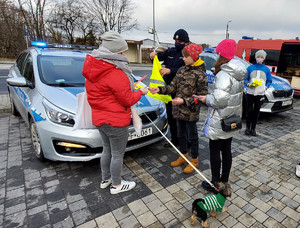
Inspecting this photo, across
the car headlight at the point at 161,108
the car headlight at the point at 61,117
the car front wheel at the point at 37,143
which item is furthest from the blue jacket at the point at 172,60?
the car front wheel at the point at 37,143

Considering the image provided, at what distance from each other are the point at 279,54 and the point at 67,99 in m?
10.2

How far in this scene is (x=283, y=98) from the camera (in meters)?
5.75

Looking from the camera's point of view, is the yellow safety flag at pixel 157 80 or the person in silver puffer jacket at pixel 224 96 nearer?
the person in silver puffer jacket at pixel 224 96

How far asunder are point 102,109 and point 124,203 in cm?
115

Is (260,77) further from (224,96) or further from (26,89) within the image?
(26,89)

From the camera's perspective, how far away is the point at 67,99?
2936mm

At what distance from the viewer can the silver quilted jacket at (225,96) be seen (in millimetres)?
2115

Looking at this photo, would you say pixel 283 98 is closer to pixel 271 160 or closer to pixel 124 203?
pixel 271 160

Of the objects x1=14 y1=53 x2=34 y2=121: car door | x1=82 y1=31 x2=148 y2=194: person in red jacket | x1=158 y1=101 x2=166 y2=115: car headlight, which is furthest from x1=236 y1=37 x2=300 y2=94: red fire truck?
x1=14 y1=53 x2=34 y2=121: car door

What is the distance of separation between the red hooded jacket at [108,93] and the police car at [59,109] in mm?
679

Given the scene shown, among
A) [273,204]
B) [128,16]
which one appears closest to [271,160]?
[273,204]

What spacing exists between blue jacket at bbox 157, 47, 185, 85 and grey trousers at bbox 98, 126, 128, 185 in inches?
62.6

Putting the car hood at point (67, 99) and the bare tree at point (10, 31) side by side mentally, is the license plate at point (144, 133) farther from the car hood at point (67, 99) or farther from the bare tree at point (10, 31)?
the bare tree at point (10, 31)

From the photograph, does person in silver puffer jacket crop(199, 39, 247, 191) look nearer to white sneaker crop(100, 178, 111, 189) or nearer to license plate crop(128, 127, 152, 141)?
license plate crop(128, 127, 152, 141)
